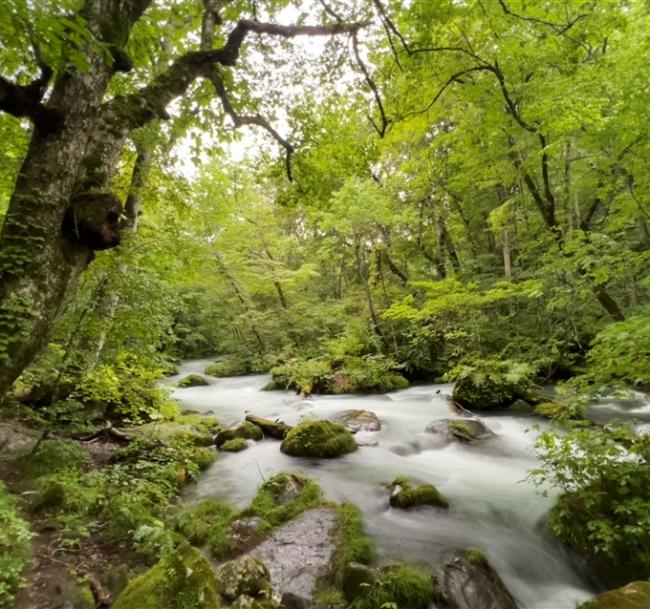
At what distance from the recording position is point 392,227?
1630 cm

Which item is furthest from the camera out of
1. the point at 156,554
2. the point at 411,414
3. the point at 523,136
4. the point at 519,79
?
the point at 411,414

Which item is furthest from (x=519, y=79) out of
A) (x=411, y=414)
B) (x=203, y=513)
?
(x=203, y=513)

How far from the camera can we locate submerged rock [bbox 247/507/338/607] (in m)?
3.99

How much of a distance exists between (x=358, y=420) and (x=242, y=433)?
2917 millimetres

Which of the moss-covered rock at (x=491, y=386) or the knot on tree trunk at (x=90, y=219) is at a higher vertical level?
the knot on tree trunk at (x=90, y=219)

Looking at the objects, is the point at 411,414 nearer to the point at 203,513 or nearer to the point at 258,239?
the point at 203,513

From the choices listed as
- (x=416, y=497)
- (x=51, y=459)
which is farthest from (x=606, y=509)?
(x=51, y=459)

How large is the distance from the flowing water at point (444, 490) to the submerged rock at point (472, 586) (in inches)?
11.4

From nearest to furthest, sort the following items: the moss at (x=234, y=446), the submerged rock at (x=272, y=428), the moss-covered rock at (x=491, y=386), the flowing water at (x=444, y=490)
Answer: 1. the flowing water at (x=444, y=490)
2. the moss at (x=234, y=446)
3. the submerged rock at (x=272, y=428)
4. the moss-covered rock at (x=491, y=386)

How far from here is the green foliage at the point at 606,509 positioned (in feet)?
13.1

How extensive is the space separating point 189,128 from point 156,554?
5988 mm

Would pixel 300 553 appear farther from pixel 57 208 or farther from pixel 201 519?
pixel 57 208

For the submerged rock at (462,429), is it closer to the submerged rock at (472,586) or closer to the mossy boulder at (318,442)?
the mossy boulder at (318,442)

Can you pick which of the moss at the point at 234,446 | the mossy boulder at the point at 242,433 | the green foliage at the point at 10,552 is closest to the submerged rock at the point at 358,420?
the mossy boulder at the point at 242,433
